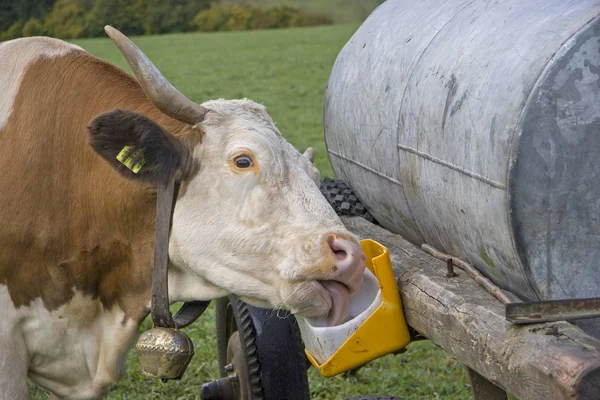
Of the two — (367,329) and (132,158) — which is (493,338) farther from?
(132,158)

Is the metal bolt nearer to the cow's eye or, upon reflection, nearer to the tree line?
the cow's eye

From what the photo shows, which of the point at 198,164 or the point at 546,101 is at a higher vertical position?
the point at 546,101

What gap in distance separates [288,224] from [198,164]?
14.0 inches

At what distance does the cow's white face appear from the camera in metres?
2.68

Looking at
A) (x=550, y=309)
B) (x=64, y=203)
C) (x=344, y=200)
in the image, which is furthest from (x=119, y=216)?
(x=550, y=309)

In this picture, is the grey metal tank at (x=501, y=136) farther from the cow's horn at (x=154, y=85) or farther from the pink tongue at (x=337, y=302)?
the cow's horn at (x=154, y=85)

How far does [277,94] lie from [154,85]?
14.9 metres

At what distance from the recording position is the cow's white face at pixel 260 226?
8.79 ft

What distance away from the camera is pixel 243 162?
2846 millimetres

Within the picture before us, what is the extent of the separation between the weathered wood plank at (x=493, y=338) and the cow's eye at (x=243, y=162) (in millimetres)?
549

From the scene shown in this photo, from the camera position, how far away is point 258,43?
30.6 meters

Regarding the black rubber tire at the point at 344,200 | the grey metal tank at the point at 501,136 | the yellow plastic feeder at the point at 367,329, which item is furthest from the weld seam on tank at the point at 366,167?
the yellow plastic feeder at the point at 367,329

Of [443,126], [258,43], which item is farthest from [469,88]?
[258,43]

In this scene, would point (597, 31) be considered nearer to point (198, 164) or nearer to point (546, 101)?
point (546, 101)
